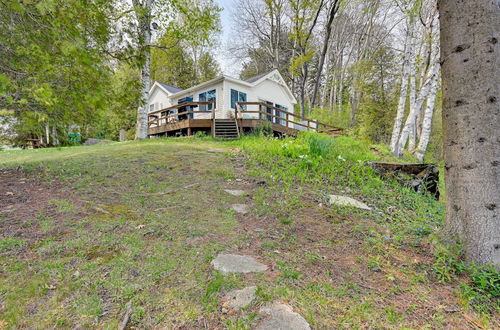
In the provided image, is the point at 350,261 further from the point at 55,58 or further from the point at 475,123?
the point at 55,58

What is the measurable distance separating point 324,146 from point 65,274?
4984mm

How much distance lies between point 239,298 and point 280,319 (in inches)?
11.7

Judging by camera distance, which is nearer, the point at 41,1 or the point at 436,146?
the point at 41,1

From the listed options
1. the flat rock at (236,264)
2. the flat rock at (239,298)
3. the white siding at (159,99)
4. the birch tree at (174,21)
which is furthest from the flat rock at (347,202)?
the white siding at (159,99)

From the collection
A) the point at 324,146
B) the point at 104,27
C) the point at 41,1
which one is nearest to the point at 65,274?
Answer: the point at 41,1

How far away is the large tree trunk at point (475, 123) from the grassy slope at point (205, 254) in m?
0.40

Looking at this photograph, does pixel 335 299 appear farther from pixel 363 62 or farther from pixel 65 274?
pixel 363 62

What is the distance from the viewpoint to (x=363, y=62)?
1596 cm

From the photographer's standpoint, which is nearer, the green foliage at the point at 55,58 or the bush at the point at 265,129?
the green foliage at the point at 55,58

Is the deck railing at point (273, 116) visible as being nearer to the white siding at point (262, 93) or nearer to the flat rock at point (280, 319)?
the white siding at point (262, 93)

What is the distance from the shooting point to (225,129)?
1143 cm

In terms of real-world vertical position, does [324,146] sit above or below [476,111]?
below

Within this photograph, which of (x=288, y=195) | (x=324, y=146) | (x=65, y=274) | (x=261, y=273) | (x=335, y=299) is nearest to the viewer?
(x=335, y=299)

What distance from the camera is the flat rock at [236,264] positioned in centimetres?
176
